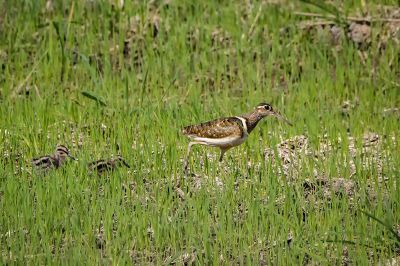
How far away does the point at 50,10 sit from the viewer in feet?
37.1

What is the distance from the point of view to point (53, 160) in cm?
794

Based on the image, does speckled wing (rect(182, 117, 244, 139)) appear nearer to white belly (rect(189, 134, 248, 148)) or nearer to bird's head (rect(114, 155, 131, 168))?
white belly (rect(189, 134, 248, 148))

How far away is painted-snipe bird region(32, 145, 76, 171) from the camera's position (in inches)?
311

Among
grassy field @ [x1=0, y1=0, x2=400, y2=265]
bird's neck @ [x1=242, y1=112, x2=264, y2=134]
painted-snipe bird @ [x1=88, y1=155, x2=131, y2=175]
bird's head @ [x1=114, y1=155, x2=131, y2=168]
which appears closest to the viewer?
grassy field @ [x1=0, y1=0, x2=400, y2=265]

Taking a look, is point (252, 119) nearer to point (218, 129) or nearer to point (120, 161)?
point (218, 129)

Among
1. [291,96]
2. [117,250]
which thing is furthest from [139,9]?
[117,250]

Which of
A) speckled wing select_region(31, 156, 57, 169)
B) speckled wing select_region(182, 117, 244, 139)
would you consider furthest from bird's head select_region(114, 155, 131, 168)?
speckled wing select_region(182, 117, 244, 139)

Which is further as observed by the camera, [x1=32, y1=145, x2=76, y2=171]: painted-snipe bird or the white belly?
Result: the white belly

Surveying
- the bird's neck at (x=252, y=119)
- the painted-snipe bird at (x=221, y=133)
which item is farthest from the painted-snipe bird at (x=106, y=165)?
the bird's neck at (x=252, y=119)

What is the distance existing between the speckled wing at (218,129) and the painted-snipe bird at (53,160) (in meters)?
0.96

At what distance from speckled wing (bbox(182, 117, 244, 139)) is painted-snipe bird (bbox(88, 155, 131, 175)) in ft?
1.99

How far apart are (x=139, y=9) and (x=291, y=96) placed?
84.7 inches

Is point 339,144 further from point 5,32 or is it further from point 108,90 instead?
point 5,32

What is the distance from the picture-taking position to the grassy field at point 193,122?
675 cm
